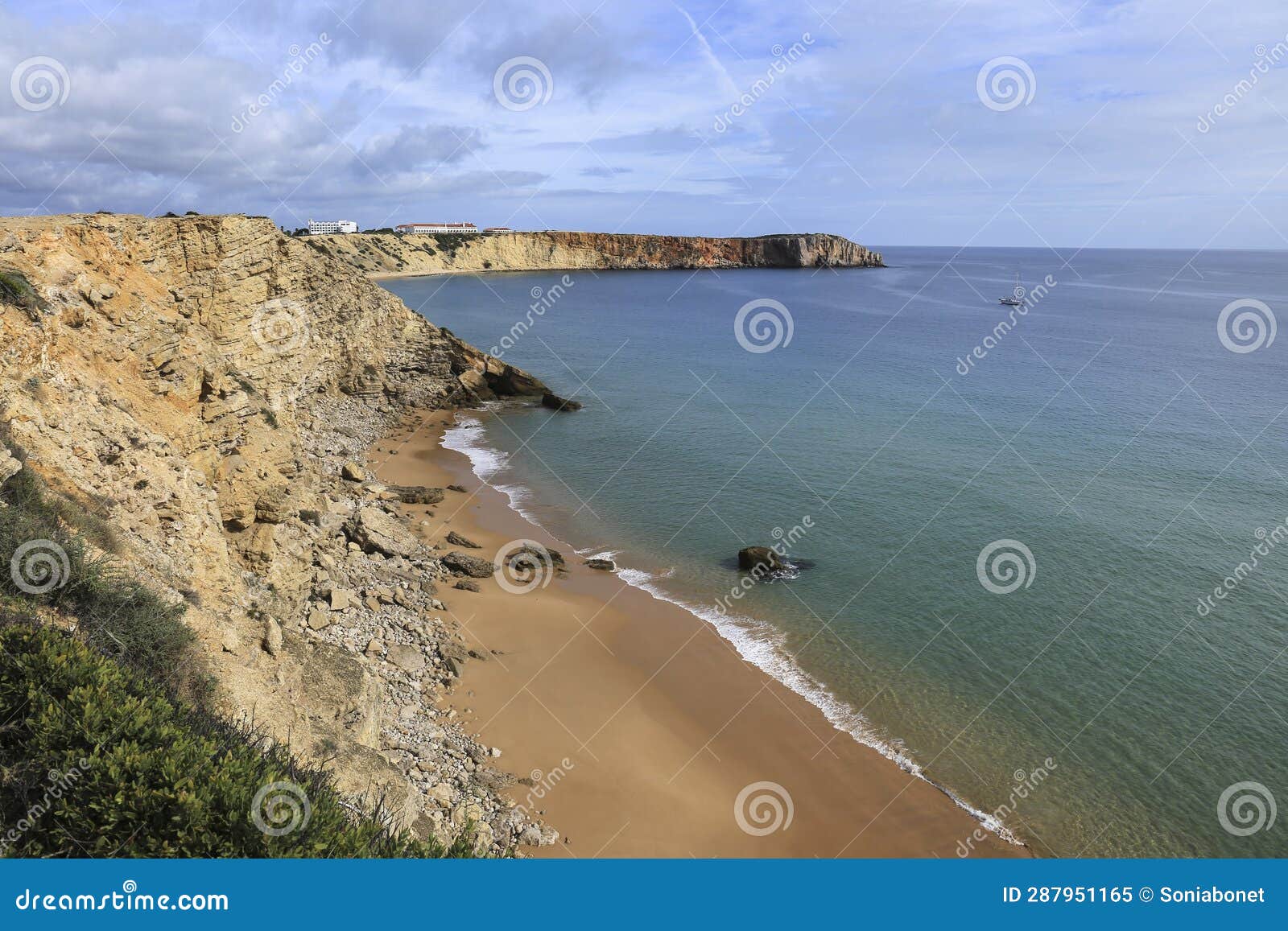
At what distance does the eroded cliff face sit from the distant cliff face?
105786 millimetres

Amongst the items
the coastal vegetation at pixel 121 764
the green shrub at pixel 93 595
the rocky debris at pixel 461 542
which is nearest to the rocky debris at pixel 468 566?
the rocky debris at pixel 461 542

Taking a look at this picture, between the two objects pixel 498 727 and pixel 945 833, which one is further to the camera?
pixel 498 727

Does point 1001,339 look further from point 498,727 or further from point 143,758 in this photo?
point 143,758

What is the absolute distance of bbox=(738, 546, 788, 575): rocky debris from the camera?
22922mm

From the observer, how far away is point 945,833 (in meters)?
13.5

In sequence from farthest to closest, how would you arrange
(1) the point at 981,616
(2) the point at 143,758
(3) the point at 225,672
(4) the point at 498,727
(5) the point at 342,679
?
(1) the point at 981,616
(4) the point at 498,727
(5) the point at 342,679
(3) the point at 225,672
(2) the point at 143,758

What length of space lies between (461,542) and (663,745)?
435 inches

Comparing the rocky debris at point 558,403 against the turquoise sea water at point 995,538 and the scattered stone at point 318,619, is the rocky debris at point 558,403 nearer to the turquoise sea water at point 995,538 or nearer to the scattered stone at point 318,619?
the turquoise sea water at point 995,538

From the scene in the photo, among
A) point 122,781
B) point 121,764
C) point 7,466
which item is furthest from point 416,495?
point 122,781

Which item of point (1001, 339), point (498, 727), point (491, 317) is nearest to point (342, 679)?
point (498, 727)

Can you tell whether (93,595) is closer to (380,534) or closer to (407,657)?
(407,657)

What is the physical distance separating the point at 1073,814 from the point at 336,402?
33599mm

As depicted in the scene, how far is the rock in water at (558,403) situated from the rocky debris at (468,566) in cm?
2252

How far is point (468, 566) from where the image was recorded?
21.5 m
